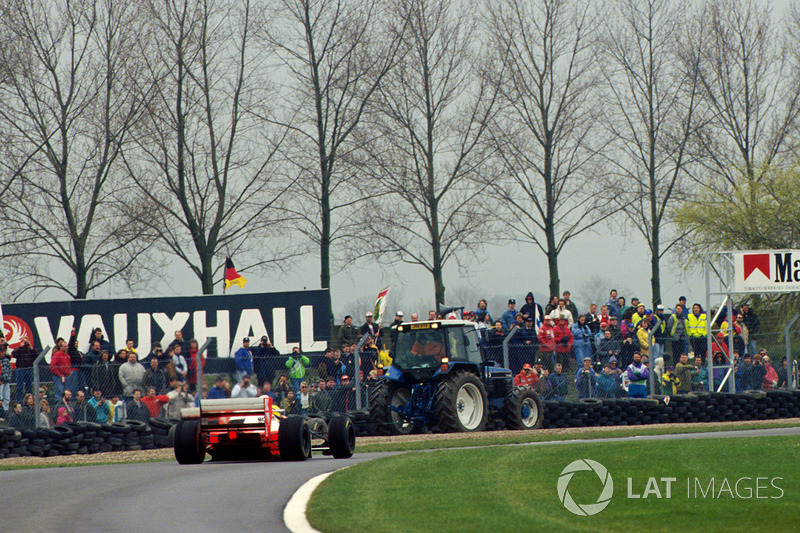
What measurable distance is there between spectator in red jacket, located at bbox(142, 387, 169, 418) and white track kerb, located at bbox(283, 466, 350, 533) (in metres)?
8.36

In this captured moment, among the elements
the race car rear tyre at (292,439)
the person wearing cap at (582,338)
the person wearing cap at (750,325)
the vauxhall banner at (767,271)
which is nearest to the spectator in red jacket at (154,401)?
the race car rear tyre at (292,439)

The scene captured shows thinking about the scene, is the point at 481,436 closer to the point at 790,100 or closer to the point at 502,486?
the point at 502,486

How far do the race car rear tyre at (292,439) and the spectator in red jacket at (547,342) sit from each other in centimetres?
891

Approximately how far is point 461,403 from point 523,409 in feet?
6.04

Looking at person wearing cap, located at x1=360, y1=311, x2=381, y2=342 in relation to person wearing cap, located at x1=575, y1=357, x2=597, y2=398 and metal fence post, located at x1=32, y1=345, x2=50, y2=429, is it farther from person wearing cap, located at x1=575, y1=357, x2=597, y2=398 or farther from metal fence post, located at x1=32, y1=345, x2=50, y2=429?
metal fence post, located at x1=32, y1=345, x2=50, y2=429

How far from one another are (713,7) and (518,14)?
26.3ft

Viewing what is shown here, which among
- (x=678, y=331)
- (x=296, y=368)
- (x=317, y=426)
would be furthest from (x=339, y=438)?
(x=678, y=331)

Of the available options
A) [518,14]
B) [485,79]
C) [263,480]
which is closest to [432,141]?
[485,79]

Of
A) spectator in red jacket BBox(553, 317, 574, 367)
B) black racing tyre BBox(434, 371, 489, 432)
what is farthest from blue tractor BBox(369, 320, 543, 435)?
spectator in red jacket BBox(553, 317, 574, 367)

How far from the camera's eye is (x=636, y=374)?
23031 mm

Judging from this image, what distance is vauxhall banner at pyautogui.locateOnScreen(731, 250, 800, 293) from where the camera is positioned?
82.5ft

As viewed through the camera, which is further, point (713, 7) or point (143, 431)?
point (713, 7)

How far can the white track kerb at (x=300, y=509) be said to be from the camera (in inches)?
324

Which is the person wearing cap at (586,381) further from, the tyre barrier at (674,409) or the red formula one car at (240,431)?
the red formula one car at (240,431)
